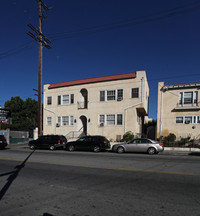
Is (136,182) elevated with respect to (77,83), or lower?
lower

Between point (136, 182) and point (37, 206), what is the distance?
319cm

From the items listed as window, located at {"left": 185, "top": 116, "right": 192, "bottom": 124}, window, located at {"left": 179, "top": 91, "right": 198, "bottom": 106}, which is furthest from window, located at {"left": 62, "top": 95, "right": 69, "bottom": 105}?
window, located at {"left": 185, "top": 116, "right": 192, "bottom": 124}

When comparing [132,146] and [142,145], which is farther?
[132,146]

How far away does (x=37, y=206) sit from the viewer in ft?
13.0

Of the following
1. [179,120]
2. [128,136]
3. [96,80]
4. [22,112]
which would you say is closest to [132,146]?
[128,136]

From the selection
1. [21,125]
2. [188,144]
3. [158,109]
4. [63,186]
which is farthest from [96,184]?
[21,125]

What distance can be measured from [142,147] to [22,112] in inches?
1606

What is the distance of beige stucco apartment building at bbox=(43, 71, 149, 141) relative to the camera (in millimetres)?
20828

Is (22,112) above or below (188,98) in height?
below

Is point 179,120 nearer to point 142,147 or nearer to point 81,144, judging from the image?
point 142,147

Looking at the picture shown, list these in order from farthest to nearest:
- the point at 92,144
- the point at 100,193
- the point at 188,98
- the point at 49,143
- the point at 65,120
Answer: the point at 65,120 → the point at 188,98 → the point at 49,143 → the point at 92,144 → the point at 100,193

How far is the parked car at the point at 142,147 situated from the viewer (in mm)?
13375

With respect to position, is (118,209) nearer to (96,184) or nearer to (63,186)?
(96,184)

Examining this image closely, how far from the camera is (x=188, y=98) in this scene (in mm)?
20359
